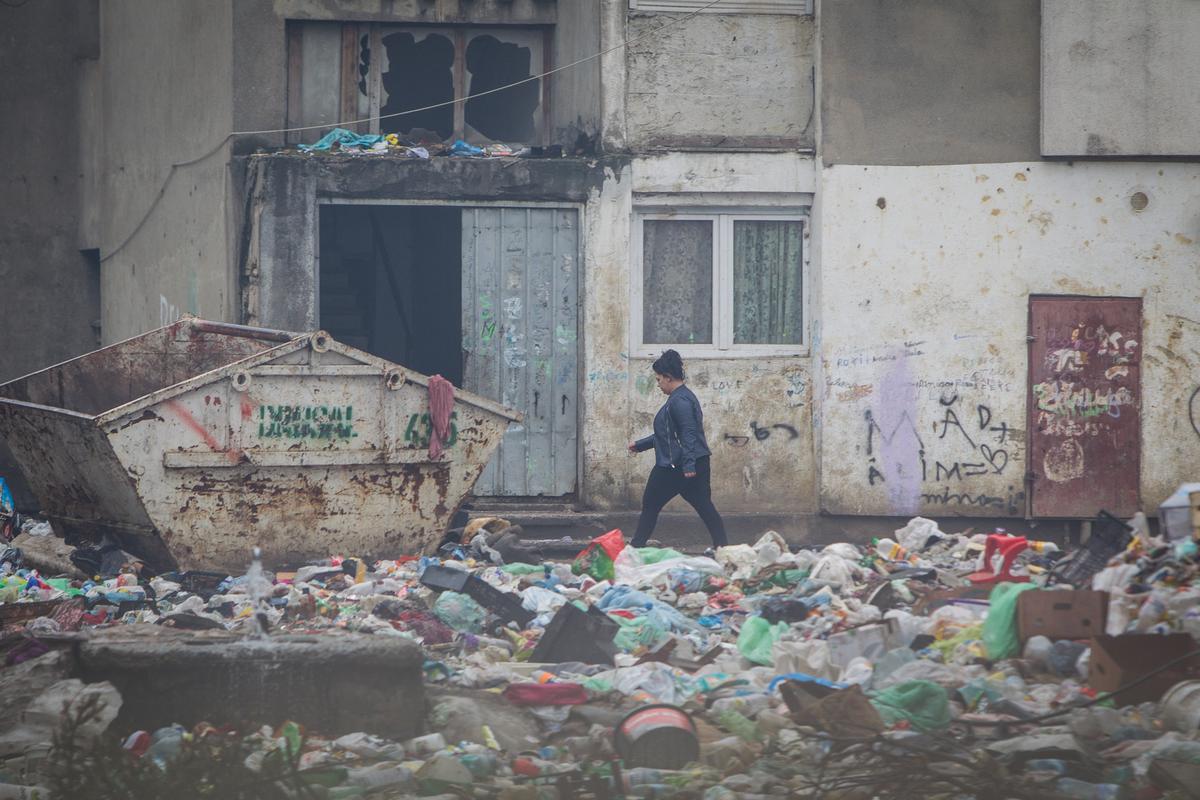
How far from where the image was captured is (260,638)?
6.02m

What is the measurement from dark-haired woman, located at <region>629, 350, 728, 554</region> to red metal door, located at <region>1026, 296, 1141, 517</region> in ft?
11.9

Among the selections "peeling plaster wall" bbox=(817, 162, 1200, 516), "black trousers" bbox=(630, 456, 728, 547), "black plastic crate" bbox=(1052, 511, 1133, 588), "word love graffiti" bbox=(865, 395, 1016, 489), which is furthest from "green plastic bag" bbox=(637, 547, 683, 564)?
"word love graffiti" bbox=(865, 395, 1016, 489)

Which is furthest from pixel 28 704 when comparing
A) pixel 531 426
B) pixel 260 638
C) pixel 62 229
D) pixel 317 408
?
pixel 62 229

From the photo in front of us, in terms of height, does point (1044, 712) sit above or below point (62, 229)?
below

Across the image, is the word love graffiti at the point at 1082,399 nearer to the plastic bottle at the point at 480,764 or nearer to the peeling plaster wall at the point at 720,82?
the peeling plaster wall at the point at 720,82

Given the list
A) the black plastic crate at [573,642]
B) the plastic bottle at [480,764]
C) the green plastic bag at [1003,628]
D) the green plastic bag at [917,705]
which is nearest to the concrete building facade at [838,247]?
the black plastic crate at [573,642]

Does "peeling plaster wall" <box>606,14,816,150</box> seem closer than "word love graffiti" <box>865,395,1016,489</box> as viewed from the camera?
Yes

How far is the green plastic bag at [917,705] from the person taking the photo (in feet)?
19.7

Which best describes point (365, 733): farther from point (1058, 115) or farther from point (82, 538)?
point (1058, 115)

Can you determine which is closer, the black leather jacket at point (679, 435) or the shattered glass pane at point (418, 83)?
the black leather jacket at point (679, 435)

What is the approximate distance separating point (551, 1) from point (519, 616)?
6.66 m

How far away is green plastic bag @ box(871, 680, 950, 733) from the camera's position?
6016 millimetres

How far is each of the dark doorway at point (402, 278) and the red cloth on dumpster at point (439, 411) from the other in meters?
5.01

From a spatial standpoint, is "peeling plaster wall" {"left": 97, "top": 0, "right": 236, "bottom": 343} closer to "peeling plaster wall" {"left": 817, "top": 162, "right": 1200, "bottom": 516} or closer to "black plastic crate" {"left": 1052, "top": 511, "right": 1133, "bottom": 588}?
"peeling plaster wall" {"left": 817, "top": 162, "right": 1200, "bottom": 516}
